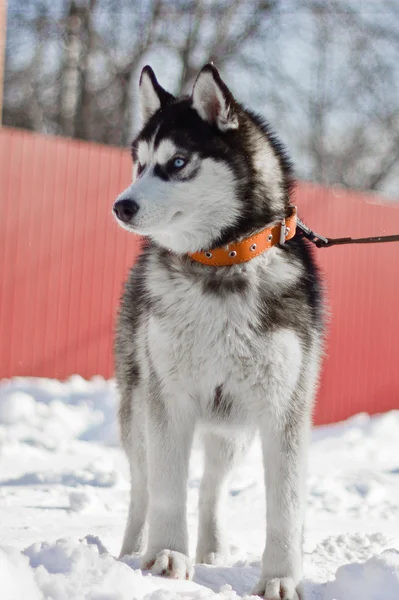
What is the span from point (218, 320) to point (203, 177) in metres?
0.47

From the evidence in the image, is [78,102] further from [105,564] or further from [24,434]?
[105,564]

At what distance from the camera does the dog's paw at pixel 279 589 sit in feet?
7.64

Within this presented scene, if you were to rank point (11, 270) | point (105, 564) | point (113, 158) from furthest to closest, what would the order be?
1. point (113, 158)
2. point (11, 270)
3. point (105, 564)

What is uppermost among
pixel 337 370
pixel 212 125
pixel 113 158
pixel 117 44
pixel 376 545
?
pixel 117 44

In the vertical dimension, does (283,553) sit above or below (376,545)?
above

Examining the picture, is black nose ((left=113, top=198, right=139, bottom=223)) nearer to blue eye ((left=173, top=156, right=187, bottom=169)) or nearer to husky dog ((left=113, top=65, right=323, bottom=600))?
husky dog ((left=113, top=65, right=323, bottom=600))

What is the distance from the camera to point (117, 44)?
56.8 ft

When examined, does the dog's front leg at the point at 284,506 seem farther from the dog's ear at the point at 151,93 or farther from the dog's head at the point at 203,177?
the dog's ear at the point at 151,93

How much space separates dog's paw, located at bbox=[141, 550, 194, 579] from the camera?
7.76ft

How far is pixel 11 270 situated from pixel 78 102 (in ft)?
40.0

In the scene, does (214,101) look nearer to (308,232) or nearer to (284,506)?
(308,232)

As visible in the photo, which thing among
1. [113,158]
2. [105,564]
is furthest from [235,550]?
[113,158]

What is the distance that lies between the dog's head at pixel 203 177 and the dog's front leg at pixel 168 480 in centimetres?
58

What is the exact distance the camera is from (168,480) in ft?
8.21
